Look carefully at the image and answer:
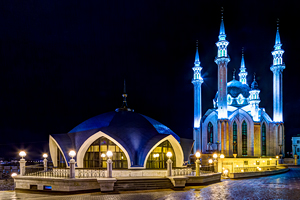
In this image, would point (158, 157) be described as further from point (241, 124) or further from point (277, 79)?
point (277, 79)

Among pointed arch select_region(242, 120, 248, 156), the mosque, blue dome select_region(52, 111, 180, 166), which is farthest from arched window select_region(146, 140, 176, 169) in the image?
pointed arch select_region(242, 120, 248, 156)

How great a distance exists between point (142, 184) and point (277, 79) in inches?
1846

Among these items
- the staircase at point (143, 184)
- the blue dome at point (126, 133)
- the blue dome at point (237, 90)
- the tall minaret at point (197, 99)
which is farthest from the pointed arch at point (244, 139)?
the staircase at point (143, 184)

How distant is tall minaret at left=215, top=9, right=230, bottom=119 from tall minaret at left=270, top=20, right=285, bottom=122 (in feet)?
34.7

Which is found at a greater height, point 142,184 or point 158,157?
point 158,157

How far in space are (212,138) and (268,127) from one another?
33.0 ft

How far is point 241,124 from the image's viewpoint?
5538 cm

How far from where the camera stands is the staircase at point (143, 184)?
1835 cm

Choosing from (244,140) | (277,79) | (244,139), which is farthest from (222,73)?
(244,140)

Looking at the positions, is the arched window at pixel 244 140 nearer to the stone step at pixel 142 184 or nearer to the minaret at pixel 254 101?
the minaret at pixel 254 101

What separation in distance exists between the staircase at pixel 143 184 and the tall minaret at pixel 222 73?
3538 cm

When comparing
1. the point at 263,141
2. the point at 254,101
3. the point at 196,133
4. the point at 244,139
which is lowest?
the point at 263,141

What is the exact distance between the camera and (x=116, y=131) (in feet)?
81.6

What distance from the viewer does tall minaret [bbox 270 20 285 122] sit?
188 ft
